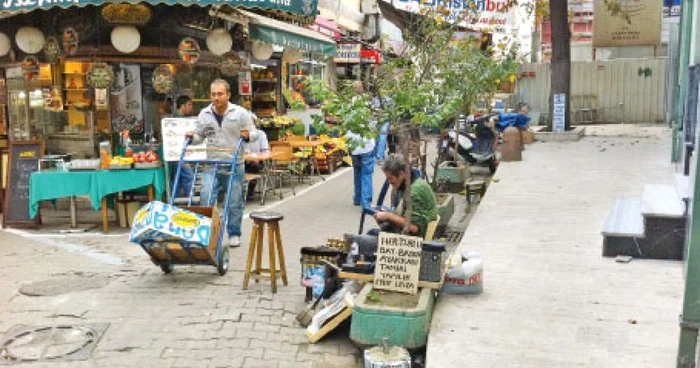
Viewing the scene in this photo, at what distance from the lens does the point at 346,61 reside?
2494 centimetres

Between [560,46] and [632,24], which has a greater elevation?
[632,24]

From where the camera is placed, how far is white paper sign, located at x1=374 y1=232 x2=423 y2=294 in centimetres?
561

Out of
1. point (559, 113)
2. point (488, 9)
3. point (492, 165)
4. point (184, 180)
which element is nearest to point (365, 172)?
point (184, 180)

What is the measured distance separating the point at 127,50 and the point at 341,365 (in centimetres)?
785

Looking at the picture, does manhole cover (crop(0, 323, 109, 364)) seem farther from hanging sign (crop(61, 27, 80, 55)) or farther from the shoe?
hanging sign (crop(61, 27, 80, 55))

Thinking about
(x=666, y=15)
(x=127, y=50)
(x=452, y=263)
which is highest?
(x=666, y=15)

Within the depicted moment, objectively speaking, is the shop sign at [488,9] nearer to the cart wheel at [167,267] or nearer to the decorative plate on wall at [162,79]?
the decorative plate on wall at [162,79]

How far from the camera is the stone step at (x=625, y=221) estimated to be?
23.5 ft

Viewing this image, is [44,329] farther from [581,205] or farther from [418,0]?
[418,0]

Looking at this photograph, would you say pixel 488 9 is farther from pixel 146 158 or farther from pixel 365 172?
pixel 146 158

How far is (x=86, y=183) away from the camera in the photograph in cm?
991

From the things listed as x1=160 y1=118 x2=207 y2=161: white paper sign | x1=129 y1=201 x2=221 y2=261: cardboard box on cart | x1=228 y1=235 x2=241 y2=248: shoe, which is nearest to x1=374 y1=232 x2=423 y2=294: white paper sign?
x1=129 y1=201 x2=221 y2=261: cardboard box on cart

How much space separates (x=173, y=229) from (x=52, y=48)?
707 centimetres

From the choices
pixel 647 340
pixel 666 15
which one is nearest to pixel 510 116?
pixel 666 15
